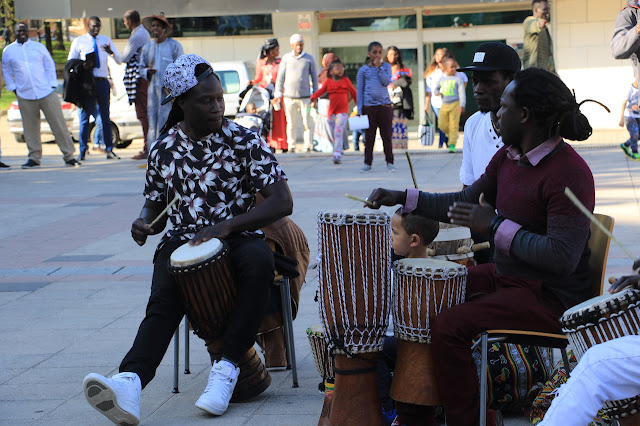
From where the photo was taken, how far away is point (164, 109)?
1207 centimetres

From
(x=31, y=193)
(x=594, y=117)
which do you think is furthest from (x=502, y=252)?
(x=594, y=117)

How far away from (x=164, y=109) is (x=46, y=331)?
706 centimetres

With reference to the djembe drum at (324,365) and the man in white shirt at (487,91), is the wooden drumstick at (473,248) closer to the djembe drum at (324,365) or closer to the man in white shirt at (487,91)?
the man in white shirt at (487,91)

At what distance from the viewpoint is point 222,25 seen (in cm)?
1939

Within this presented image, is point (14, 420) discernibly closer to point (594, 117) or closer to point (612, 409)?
point (612, 409)

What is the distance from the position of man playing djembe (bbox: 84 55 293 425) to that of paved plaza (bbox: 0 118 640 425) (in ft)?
1.15

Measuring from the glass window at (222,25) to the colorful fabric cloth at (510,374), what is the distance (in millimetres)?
16042

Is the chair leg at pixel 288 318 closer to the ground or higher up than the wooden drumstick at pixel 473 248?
closer to the ground

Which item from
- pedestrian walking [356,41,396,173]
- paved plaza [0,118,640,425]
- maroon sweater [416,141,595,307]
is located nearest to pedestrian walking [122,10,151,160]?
paved plaza [0,118,640,425]

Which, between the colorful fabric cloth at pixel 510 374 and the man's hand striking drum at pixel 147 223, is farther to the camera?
the man's hand striking drum at pixel 147 223

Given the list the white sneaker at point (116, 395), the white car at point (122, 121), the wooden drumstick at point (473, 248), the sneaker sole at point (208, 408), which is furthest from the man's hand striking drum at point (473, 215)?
the white car at point (122, 121)

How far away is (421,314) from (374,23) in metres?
16.2

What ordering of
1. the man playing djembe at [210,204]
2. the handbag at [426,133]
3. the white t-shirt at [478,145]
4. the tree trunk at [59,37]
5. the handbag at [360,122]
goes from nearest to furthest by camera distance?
1. the man playing djembe at [210,204]
2. the white t-shirt at [478,145]
3. the handbag at [360,122]
4. the handbag at [426,133]
5. the tree trunk at [59,37]

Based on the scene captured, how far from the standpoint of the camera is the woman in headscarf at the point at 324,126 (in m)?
14.5
